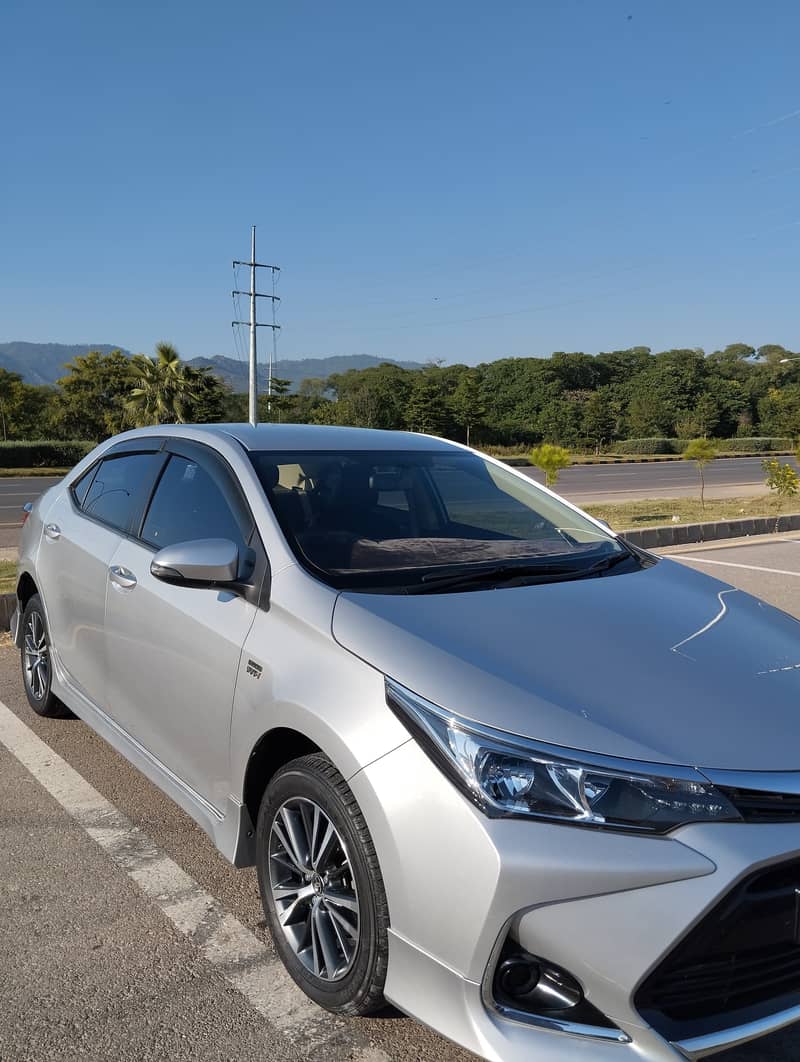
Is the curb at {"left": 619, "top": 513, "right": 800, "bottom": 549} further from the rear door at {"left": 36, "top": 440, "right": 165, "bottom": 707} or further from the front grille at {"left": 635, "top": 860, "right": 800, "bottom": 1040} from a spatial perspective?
the front grille at {"left": 635, "top": 860, "right": 800, "bottom": 1040}

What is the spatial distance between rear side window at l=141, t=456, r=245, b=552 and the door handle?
0.45ft

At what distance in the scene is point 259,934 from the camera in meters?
2.77

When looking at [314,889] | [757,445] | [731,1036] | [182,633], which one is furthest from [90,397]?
[731,1036]

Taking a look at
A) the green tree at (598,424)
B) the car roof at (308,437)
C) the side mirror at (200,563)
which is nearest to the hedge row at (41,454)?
the car roof at (308,437)

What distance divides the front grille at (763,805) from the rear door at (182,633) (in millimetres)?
1384

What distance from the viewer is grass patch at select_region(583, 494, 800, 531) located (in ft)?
49.9

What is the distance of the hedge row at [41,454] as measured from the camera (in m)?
39.2

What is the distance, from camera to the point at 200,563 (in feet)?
8.79

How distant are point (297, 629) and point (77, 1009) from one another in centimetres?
113

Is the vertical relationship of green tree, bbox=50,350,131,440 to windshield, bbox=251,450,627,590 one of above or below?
above

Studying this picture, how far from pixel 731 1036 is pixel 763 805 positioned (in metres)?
0.46

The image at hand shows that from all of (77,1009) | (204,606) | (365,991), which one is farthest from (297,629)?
(77,1009)

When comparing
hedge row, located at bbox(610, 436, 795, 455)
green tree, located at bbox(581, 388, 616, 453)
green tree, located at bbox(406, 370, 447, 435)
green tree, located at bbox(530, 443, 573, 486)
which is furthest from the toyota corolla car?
green tree, located at bbox(581, 388, 616, 453)

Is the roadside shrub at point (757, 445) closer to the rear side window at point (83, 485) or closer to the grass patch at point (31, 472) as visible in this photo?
the grass patch at point (31, 472)
